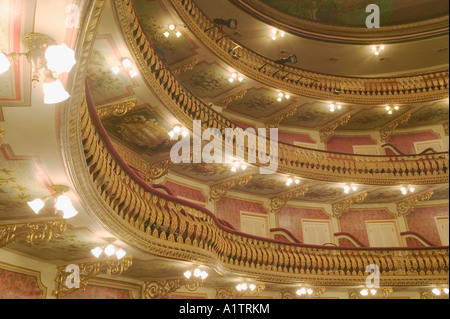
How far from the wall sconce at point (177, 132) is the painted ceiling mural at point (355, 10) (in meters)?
9.57

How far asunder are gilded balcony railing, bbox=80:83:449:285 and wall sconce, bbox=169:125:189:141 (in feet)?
9.36

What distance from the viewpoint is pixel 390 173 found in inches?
580

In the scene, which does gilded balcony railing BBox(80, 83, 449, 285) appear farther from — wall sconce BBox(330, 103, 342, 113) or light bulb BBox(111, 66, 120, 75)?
wall sconce BBox(330, 103, 342, 113)

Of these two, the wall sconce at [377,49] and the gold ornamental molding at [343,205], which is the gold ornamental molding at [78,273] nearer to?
the gold ornamental molding at [343,205]

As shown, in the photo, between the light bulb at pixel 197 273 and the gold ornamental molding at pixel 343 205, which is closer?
the light bulb at pixel 197 273

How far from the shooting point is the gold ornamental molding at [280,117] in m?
16.2

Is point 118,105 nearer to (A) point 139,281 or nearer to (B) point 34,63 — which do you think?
(A) point 139,281

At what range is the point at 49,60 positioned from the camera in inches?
102

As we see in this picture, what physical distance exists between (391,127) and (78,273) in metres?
15.1

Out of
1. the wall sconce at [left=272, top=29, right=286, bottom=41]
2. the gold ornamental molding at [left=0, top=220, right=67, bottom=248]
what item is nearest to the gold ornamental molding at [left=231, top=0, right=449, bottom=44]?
the wall sconce at [left=272, top=29, right=286, bottom=41]

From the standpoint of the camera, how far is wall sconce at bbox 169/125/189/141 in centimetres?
1059

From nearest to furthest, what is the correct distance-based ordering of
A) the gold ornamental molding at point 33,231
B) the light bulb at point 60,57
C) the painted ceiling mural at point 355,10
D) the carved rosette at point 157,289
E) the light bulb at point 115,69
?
1. the light bulb at point 60,57
2. the gold ornamental molding at point 33,231
3. the light bulb at point 115,69
4. the carved rosette at point 157,289
5. the painted ceiling mural at point 355,10

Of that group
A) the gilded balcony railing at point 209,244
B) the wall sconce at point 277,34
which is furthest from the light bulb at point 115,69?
the wall sconce at point 277,34

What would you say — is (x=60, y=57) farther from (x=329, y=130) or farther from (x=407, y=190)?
(x=329, y=130)
